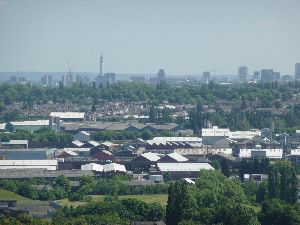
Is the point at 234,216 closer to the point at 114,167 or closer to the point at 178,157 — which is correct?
the point at 114,167

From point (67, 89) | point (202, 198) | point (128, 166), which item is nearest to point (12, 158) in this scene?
point (128, 166)

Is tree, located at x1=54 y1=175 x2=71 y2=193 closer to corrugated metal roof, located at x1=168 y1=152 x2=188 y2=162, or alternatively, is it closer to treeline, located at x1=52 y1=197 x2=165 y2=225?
treeline, located at x1=52 y1=197 x2=165 y2=225

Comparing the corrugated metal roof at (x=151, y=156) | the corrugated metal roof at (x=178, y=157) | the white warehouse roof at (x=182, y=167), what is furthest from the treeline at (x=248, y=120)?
the white warehouse roof at (x=182, y=167)

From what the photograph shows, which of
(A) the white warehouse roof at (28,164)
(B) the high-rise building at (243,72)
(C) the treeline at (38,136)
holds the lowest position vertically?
(B) the high-rise building at (243,72)

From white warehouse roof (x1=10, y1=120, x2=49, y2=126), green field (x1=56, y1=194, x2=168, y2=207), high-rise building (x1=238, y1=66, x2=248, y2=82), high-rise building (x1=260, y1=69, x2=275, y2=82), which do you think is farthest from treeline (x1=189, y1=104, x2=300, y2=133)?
high-rise building (x1=238, y1=66, x2=248, y2=82)

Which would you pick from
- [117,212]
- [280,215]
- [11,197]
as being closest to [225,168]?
[11,197]

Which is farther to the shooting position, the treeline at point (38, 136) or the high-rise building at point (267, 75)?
the high-rise building at point (267, 75)

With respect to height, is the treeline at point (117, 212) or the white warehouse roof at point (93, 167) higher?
the treeline at point (117, 212)

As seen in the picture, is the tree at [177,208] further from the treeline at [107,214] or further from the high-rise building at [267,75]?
the high-rise building at [267,75]
